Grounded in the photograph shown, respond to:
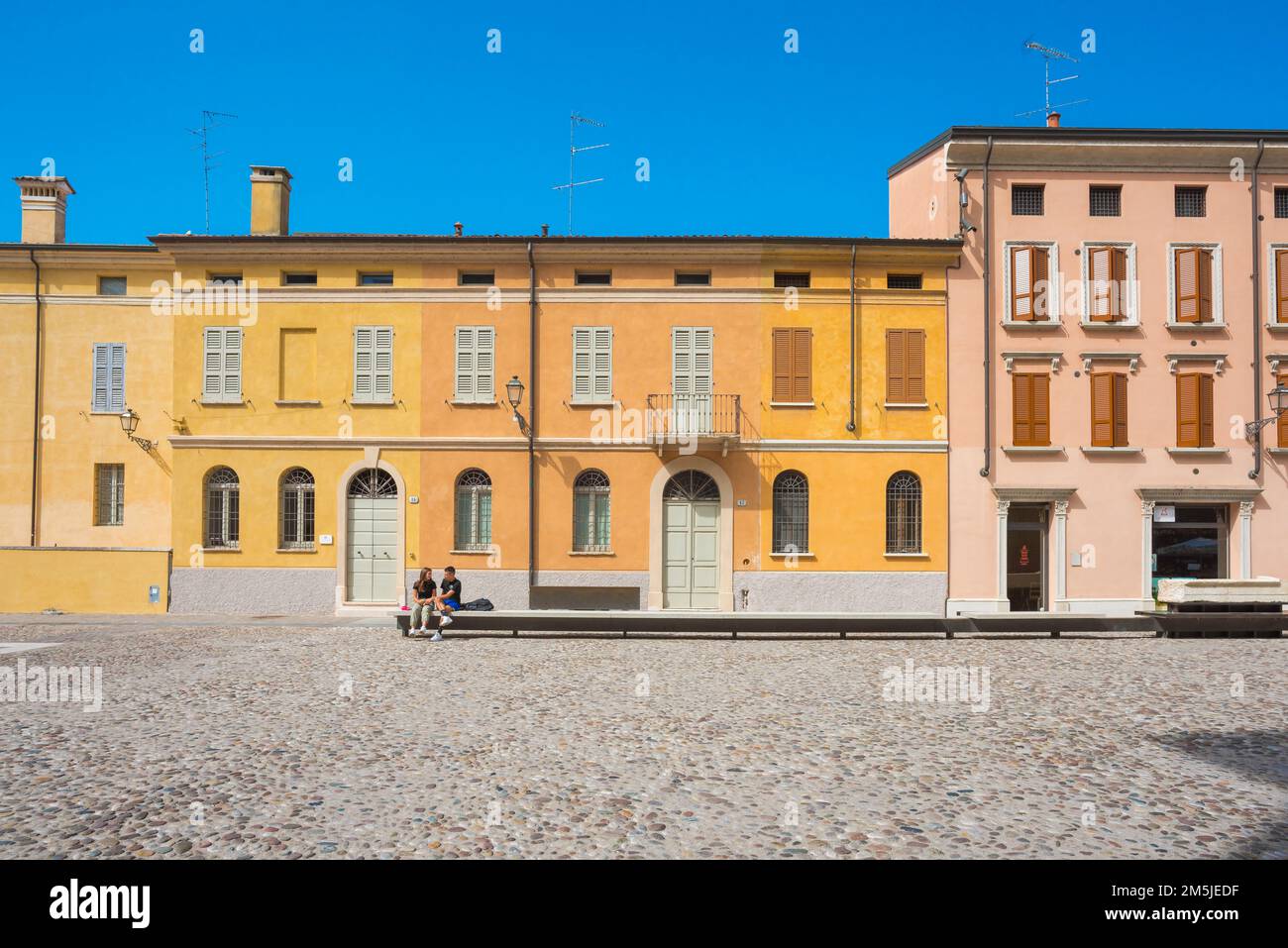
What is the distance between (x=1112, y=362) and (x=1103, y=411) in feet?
3.83

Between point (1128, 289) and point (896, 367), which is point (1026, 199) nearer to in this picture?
point (1128, 289)

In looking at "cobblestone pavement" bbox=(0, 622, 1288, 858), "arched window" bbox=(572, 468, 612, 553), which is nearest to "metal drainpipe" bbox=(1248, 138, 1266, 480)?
"cobblestone pavement" bbox=(0, 622, 1288, 858)

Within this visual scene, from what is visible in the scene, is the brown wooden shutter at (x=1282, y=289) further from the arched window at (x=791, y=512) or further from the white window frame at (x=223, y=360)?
the white window frame at (x=223, y=360)

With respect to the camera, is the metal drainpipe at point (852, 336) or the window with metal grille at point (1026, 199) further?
the window with metal grille at point (1026, 199)

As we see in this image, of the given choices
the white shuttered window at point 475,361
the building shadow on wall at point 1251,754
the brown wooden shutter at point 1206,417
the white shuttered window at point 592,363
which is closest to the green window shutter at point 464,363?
the white shuttered window at point 475,361

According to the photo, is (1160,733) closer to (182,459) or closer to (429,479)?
(429,479)

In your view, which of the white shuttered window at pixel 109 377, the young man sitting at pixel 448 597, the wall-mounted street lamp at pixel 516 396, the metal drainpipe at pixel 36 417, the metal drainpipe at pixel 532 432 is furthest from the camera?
the white shuttered window at pixel 109 377

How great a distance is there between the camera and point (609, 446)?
787 inches

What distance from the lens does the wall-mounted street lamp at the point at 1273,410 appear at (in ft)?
61.8

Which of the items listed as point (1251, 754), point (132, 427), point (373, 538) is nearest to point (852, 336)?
point (373, 538)

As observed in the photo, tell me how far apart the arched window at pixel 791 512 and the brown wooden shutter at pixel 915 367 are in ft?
10.3

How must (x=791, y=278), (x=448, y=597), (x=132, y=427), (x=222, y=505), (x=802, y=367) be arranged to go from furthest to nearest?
(x=132, y=427) → (x=791, y=278) → (x=222, y=505) → (x=802, y=367) → (x=448, y=597)

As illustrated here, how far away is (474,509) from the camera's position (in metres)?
20.1
